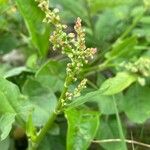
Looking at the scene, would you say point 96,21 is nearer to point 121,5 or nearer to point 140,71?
point 121,5

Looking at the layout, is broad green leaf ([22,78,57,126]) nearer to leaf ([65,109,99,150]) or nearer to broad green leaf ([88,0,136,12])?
leaf ([65,109,99,150])

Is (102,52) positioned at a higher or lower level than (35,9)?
lower

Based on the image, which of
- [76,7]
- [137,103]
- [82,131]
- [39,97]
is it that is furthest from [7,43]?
[82,131]

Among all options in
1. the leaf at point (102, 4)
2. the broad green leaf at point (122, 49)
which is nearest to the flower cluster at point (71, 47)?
the broad green leaf at point (122, 49)

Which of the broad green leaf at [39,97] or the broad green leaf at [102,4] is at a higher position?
the broad green leaf at [102,4]

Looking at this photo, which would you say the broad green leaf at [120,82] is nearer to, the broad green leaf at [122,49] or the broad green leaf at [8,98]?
the broad green leaf at [122,49]

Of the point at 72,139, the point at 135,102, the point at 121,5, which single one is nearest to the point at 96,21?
the point at 121,5
